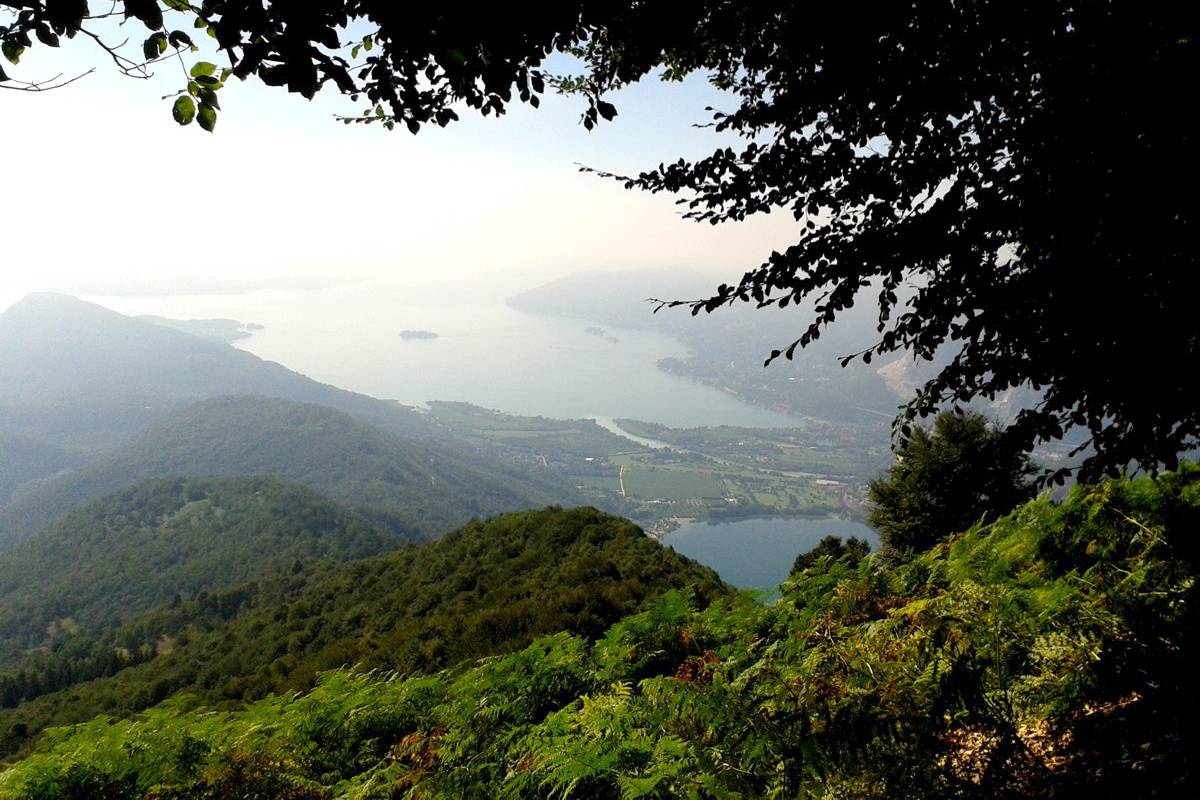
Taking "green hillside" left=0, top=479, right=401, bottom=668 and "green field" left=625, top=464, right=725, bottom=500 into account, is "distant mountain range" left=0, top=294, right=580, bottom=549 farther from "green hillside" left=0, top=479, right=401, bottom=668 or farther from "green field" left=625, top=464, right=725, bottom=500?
"green hillside" left=0, top=479, right=401, bottom=668

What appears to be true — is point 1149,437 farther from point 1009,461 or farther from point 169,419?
point 169,419

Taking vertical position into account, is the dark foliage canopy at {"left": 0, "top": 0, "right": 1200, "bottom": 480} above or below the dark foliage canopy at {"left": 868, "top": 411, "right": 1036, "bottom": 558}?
above

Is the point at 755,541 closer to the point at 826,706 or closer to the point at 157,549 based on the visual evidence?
the point at 157,549

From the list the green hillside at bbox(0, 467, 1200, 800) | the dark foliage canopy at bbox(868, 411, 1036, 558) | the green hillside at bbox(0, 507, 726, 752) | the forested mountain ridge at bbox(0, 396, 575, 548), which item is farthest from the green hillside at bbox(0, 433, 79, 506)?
the green hillside at bbox(0, 467, 1200, 800)

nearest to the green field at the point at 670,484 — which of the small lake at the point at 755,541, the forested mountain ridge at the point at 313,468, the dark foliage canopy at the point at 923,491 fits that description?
the forested mountain ridge at the point at 313,468

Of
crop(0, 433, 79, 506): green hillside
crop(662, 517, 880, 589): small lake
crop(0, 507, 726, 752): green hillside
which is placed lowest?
crop(0, 433, 79, 506): green hillside

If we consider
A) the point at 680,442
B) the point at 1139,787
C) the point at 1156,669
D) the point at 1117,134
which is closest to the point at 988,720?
the point at 1139,787
